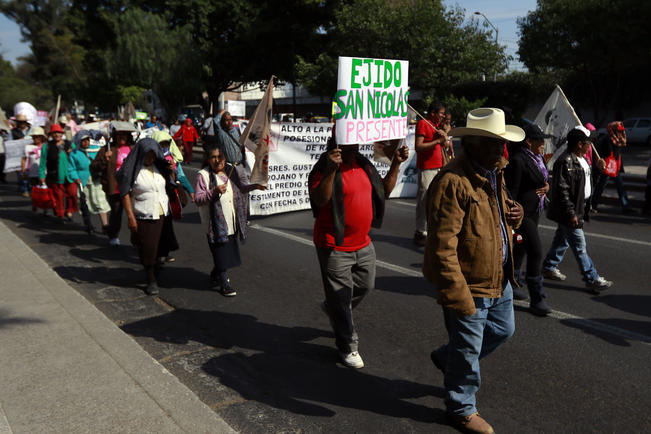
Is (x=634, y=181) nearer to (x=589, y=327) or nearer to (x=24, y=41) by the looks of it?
(x=589, y=327)

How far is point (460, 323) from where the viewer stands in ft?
10.2

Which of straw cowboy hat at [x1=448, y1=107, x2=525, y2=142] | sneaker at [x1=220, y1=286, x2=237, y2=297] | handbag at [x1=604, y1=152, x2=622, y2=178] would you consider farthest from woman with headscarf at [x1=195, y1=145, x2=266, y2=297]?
handbag at [x1=604, y1=152, x2=622, y2=178]

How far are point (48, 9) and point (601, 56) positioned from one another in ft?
222

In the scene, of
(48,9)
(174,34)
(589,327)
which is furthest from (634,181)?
(48,9)

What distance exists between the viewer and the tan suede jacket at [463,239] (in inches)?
118

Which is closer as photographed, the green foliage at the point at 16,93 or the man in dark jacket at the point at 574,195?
the man in dark jacket at the point at 574,195

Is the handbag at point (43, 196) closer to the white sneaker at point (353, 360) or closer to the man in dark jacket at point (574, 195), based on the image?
the white sneaker at point (353, 360)

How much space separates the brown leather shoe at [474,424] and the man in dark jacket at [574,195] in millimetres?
3018

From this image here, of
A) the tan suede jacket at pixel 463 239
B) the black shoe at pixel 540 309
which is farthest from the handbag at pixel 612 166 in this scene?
the tan suede jacket at pixel 463 239

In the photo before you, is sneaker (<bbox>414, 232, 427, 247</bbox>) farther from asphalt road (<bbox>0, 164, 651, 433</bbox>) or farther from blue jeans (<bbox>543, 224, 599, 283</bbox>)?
blue jeans (<bbox>543, 224, 599, 283</bbox>)

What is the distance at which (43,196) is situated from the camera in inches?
379

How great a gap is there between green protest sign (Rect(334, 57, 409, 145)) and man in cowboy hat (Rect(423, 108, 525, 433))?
2.89ft

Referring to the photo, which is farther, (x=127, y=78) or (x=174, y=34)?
(x=127, y=78)

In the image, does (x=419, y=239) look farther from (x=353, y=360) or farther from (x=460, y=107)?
(x=460, y=107)
